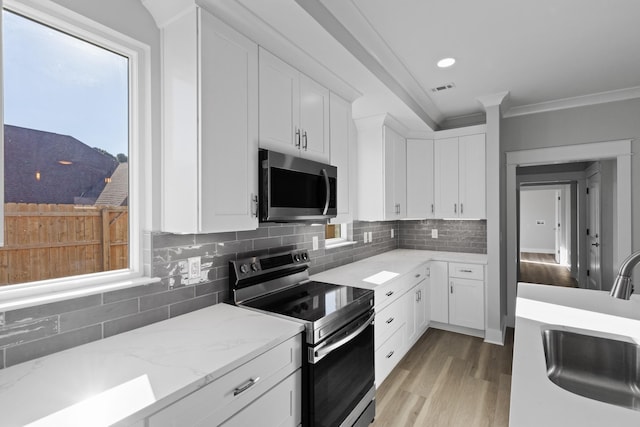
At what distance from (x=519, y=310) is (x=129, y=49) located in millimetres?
2310

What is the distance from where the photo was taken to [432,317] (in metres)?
3.67

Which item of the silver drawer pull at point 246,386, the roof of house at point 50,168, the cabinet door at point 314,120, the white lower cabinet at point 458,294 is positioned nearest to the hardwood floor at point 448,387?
the white lower cabinet at point 458,294

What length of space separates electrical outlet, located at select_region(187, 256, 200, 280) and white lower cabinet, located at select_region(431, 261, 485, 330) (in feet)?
9.08

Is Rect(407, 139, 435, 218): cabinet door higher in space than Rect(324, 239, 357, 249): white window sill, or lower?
higher

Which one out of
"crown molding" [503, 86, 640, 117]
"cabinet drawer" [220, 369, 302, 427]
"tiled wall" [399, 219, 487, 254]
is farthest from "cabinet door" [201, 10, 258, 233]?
"crown molding" [503, 86, 640, 117]

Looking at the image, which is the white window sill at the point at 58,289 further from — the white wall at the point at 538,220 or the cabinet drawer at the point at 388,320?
the white wall at the point at 538,220

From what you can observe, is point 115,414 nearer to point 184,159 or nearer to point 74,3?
point 184,159

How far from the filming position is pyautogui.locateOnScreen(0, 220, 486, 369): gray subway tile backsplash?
119 cm

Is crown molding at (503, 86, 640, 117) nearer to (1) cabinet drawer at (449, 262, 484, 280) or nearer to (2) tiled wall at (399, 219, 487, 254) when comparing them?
(2) tiled wall at (399, 219, 487, 254)

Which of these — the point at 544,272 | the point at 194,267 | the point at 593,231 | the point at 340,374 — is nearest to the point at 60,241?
the point at 194,267

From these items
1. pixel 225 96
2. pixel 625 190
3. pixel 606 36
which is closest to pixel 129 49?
pixel 225 96

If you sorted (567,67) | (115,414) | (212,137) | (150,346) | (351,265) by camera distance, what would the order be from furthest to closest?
(351,265) → (567,67) → (212,137) → (150,346) → (115,414)

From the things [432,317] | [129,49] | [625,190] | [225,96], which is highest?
[129,49]

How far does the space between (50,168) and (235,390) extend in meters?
1.18
